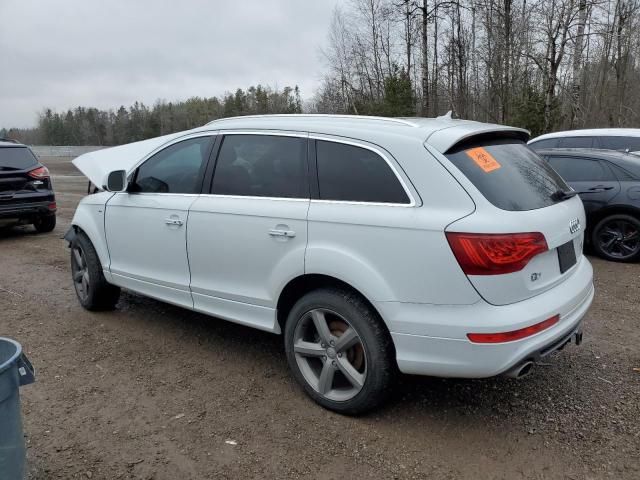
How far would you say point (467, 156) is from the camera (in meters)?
2.93

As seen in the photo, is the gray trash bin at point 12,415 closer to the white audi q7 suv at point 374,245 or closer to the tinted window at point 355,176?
the white audi q7 suv at point 374,245

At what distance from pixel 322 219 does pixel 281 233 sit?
12.6 inches

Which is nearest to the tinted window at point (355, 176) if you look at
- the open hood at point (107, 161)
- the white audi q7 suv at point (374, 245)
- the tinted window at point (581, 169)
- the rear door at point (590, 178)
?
the white audi q7 suv at point (374, 245)

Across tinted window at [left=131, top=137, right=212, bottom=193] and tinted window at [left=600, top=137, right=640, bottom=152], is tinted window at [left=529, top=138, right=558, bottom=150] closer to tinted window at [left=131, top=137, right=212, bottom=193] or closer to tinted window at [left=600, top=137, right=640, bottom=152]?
tinted window at [left=600, top=137, right=640, bottom=152]

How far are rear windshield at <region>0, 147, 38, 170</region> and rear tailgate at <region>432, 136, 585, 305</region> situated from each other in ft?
27.8

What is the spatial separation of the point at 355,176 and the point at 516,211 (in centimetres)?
92

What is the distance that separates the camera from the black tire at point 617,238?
7.07 metres

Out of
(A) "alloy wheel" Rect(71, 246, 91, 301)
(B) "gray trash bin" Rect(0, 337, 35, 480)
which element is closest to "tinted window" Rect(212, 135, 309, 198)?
(B) "gray trash bin" Rect(0, 337, 35, 480)

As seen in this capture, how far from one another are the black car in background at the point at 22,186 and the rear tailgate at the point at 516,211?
833 cm

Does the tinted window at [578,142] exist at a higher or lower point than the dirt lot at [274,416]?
higher

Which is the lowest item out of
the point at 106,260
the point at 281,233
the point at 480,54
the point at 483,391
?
the point at 483,391

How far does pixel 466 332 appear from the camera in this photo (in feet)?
8.72

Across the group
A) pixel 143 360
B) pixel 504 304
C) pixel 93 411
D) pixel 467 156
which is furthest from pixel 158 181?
pixel 504 304

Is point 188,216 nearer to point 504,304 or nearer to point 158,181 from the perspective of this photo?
point 158,181
